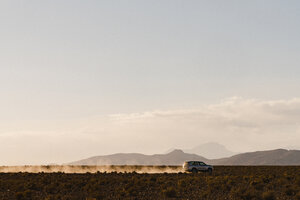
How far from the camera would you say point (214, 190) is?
30.1m

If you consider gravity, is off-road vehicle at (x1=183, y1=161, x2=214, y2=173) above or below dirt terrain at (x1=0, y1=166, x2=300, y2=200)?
above

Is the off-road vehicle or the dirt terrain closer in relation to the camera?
the dirt terrain

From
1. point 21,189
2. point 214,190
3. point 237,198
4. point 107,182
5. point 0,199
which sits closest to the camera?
point 237,198

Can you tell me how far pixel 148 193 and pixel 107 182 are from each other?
687cm

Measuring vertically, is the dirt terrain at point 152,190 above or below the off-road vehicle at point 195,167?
below

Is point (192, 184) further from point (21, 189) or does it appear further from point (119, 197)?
point (21, 189)

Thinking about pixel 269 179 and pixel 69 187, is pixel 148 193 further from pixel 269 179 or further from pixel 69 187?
pixel 269 179

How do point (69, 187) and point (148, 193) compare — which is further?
point (69, 187)

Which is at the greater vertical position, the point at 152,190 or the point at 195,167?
the point at 195,167

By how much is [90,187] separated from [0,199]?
23.0 feet

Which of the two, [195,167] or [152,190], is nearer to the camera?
[152,190]

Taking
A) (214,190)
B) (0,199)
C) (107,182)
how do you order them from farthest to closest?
(107,182)
(214,190)
(0,199)

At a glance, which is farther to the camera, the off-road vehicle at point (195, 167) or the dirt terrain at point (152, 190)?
the off-road vehicle at point (195, 167)

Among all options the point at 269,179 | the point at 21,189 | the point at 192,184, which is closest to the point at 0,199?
the point at 21,189
